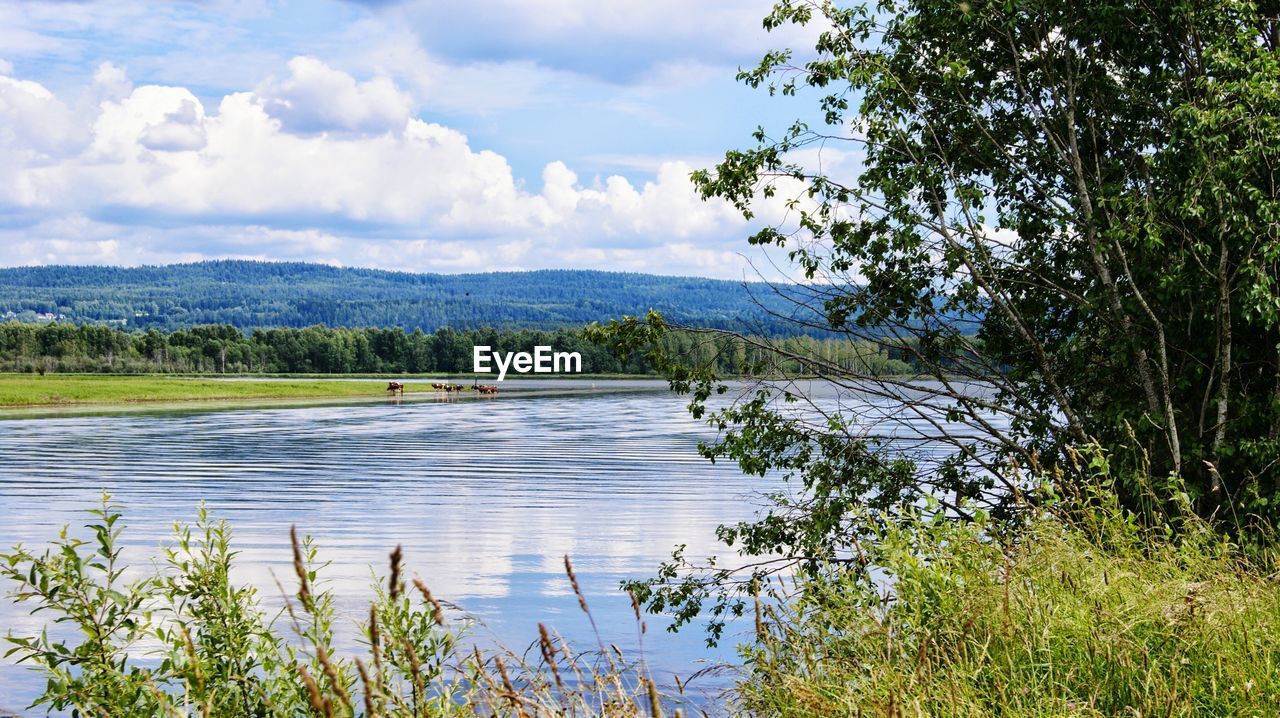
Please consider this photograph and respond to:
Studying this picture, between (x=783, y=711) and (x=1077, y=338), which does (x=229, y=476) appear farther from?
(x=783, y=711)

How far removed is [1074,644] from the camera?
19.3ft

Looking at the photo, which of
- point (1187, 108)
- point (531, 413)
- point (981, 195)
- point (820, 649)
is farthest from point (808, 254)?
point (531, 413)

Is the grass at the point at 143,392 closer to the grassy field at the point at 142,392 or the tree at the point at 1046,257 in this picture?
the grassy field at the point at 142,392

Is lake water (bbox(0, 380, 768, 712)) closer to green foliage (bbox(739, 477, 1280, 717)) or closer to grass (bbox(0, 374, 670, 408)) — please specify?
green foliage (bbox(739, 477, 1280, 717))

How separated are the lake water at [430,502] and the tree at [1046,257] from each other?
363cm

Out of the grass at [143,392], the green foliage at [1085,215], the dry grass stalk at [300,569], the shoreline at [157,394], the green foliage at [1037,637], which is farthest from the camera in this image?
the grass at [143,392]

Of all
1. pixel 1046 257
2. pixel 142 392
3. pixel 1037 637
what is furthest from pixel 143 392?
pixel 1037 637

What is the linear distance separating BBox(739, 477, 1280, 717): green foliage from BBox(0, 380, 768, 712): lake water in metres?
3.01

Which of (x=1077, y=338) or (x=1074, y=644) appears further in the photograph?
(x=1077, y=338)

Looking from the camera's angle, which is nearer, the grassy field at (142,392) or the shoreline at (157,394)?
the shoreline at (157,394)

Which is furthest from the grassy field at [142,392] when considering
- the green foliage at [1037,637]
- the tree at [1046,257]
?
the green foliage at [1037,637]

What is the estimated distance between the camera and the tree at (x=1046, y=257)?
417 inches

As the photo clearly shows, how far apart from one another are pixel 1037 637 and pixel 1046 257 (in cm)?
813

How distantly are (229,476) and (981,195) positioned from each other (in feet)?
91.1
